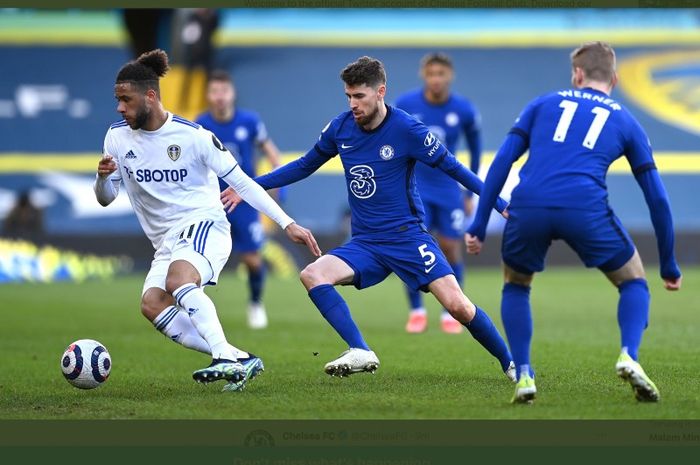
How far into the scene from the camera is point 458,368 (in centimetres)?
810

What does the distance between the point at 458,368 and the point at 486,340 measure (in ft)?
2.89

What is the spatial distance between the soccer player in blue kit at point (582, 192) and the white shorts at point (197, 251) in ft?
5.82

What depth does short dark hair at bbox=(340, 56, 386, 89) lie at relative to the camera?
23.2 feet

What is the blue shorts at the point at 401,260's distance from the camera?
7.29 metres

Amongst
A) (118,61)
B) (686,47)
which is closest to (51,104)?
(118,61)

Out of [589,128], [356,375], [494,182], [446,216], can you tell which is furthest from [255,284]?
[589,128]

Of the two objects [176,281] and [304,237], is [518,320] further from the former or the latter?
[176,281]

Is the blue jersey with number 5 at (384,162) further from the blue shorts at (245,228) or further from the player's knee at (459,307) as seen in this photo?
the blue shorts at (245,228)

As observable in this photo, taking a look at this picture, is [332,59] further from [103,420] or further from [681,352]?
[103,420]

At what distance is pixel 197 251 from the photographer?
7.16 meters

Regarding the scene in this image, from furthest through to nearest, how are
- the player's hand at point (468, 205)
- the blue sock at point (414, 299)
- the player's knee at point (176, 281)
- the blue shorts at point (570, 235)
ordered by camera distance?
1. the player's hand at point (468, 205)
2. the blue sock at point (414, 299)
3. the player's knee at point (176, 281)
4. the blue shorts at point (570, 235)

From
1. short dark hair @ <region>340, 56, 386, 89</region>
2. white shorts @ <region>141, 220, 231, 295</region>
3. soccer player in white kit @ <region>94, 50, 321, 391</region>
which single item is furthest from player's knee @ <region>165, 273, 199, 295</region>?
short dark hair @ <region>340, 56, 386, 89</region>

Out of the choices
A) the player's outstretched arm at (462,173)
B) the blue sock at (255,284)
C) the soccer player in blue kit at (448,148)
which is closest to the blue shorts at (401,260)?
the player's outstretched arm at (462,173)

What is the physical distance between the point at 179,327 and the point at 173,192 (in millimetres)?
850
